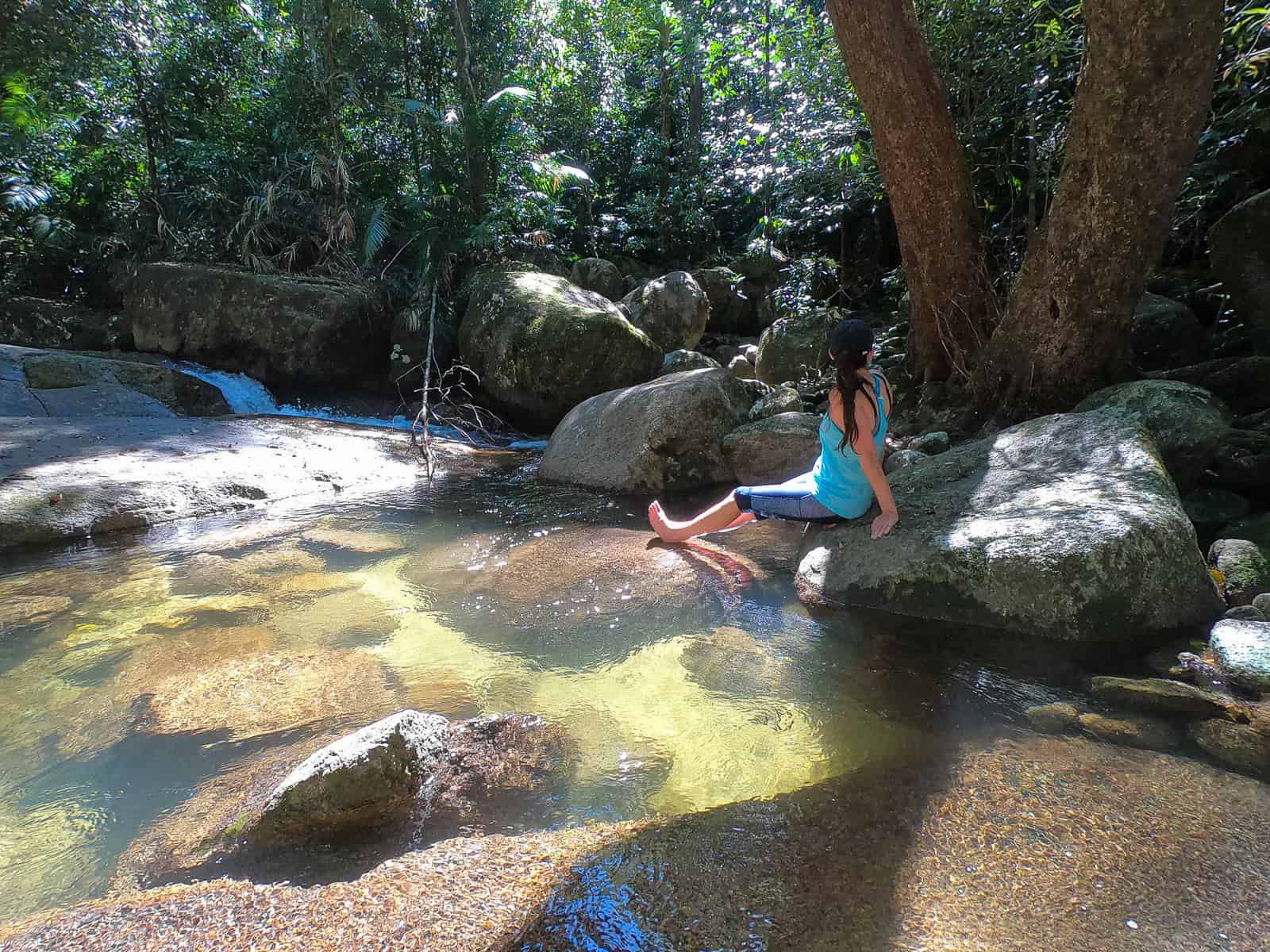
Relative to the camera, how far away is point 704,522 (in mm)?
4594

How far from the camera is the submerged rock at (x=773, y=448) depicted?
19.6 ft

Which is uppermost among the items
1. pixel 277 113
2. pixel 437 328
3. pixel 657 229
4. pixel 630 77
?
pixel 630 77

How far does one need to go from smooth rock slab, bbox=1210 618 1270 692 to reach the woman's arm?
4.64 feet

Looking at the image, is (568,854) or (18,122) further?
(18,122)

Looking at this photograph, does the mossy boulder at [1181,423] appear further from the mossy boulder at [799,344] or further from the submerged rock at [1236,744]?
the mossy boulder at [799,344]

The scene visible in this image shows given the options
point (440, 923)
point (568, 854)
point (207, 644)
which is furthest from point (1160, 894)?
point (207, 644)

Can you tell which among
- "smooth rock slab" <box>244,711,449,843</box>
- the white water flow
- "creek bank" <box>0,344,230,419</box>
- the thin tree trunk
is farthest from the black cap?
the thin tree trunk

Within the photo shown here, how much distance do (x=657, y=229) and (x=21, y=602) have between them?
13454 millimetres

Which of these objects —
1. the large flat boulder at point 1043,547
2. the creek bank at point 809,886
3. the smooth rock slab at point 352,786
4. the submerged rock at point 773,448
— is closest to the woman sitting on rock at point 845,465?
the large flat boulder at point 1043,547

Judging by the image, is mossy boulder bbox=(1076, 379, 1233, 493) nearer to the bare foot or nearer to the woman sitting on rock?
the woman sitting on rock

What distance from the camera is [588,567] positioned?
4305 millimetres

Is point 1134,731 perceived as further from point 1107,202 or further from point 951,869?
point 1107,202

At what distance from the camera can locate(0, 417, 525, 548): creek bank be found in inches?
201

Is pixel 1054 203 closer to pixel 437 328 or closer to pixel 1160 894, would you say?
pixel 1160 894
